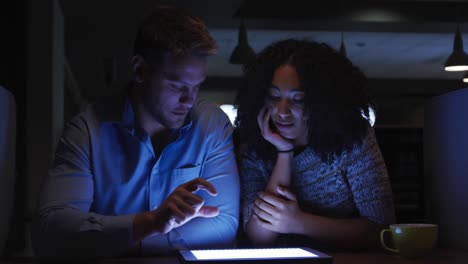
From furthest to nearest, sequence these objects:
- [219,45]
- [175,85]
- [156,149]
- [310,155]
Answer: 1. [219,45]
2. [310,155]
3. [156,149]
4. [175,85]

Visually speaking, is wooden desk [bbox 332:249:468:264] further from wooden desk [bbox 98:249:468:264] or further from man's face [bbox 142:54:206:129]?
man's face [bbox 142:54:206:129]

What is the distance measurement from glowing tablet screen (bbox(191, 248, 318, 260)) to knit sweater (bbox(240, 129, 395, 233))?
0.44 metres

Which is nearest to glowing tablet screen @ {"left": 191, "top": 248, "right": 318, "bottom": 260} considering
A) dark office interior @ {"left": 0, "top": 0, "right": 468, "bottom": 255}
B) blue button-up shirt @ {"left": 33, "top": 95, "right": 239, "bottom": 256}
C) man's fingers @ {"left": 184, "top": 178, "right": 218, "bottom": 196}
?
man's fingers @ {"left": 184, "top": 178, "right": 218, "bottom": 196}

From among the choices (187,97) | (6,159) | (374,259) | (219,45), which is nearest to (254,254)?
(374,259)

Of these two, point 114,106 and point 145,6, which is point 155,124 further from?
point 145,6

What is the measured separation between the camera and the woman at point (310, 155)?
1702 millimetres

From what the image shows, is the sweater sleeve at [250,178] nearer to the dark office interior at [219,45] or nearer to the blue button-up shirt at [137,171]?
the blue button-up shirt at [137,171]

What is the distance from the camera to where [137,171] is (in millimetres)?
1651

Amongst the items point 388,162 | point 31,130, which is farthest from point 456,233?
point 31,130

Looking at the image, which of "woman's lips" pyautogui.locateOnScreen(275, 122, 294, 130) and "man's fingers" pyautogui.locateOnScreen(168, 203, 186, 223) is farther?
"woman's lips" pyautogui.locateOnScreen(275, 122, 294, 130)

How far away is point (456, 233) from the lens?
5.65 ft

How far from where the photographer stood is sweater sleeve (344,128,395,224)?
1.71m

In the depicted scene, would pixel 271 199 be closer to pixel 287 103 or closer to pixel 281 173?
pixel 281 173

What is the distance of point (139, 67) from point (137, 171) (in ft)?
0.91
